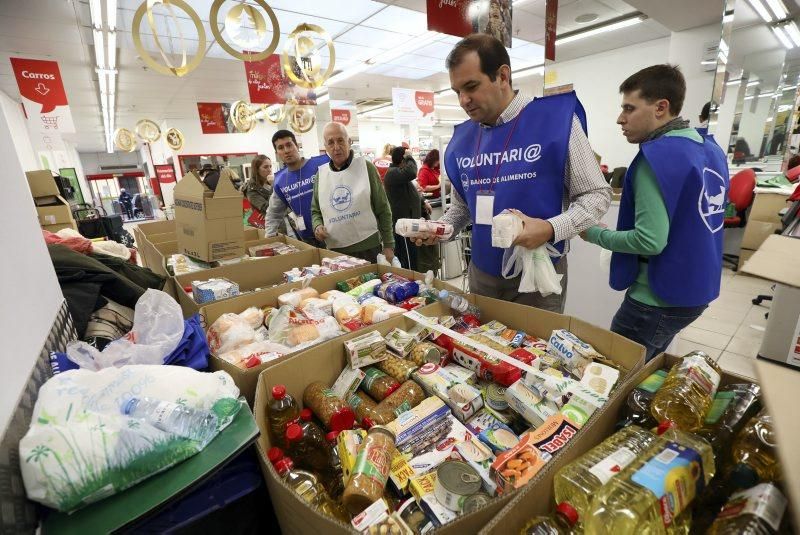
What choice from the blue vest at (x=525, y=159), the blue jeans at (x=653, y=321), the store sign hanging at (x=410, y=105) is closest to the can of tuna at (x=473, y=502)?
the blue vest at (x=525, y=159)

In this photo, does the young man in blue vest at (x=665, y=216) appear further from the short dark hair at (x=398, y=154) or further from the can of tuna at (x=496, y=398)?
the short dark hair at (x=398, y=154)

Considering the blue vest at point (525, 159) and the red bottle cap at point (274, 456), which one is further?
the blue vest at point (525, 159)

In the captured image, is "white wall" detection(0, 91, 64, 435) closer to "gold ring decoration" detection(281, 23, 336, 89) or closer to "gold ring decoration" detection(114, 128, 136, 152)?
"gold ring decoration" detection(281, 23, 336, 89)

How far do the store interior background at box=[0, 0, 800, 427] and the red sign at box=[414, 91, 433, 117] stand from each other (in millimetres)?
523

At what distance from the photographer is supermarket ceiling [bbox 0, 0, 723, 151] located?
4660 mm

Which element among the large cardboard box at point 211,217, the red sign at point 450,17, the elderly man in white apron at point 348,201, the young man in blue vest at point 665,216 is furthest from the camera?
the red sign at point 450,17

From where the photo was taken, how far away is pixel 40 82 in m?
5.26

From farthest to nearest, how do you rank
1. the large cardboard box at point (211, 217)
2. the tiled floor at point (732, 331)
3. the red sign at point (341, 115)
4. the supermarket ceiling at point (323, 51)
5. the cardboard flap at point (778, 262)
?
the red sign at point (341, 115) < the supermarket ceiling at point (323, 51) < the tiled floor at point (732, 331) < the large cardboard box at point (211, 217) < the cardboard flap at point (778, 262)

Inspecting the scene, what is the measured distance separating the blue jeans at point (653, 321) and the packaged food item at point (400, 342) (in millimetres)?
1025

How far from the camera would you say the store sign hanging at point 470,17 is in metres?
2.90

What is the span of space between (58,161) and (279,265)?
38.9 feet

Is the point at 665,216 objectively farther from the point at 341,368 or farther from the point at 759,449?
the point at 341,368

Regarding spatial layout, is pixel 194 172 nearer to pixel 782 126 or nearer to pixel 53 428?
pixel 53 428

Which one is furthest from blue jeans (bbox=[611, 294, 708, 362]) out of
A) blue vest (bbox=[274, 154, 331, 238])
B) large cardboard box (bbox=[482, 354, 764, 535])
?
blue vest (bbox=[274, 154, 331, 238])
